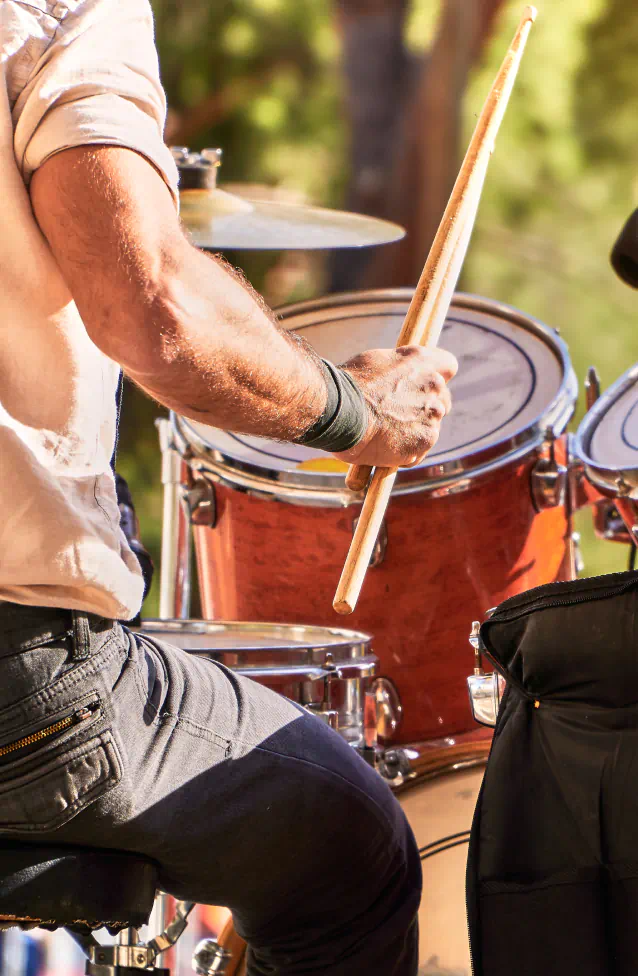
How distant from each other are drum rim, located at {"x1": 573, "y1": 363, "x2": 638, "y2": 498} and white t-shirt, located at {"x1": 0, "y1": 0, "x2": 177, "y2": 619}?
0.86 meters

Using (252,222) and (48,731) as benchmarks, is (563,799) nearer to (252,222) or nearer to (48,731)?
(48,731)

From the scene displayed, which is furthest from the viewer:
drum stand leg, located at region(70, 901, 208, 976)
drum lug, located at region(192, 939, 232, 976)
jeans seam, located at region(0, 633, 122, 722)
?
drum lug, located at region(192, 939, 232, 976)

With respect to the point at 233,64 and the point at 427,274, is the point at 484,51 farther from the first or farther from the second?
the point at 427,274

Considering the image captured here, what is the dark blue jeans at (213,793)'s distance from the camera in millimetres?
961

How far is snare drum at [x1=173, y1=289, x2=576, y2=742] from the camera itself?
188 cm

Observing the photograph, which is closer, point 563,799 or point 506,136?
point 563,799

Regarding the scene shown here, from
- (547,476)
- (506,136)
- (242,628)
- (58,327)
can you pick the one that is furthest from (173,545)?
(506,136)

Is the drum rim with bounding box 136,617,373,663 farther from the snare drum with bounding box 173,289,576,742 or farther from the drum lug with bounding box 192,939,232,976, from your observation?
the drum lug with bounding box 192,939,232,976

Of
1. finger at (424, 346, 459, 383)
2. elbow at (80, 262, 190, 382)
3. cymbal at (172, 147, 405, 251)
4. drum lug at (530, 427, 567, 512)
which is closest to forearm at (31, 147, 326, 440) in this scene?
elbow at (80, 262, 190, 382)

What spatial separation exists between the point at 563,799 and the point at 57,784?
1.37ft

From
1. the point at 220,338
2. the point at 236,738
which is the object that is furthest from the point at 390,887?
the point at 220,338

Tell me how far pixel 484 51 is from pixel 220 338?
500 centimetres

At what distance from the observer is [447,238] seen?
1284mm

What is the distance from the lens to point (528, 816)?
0.98 metres
